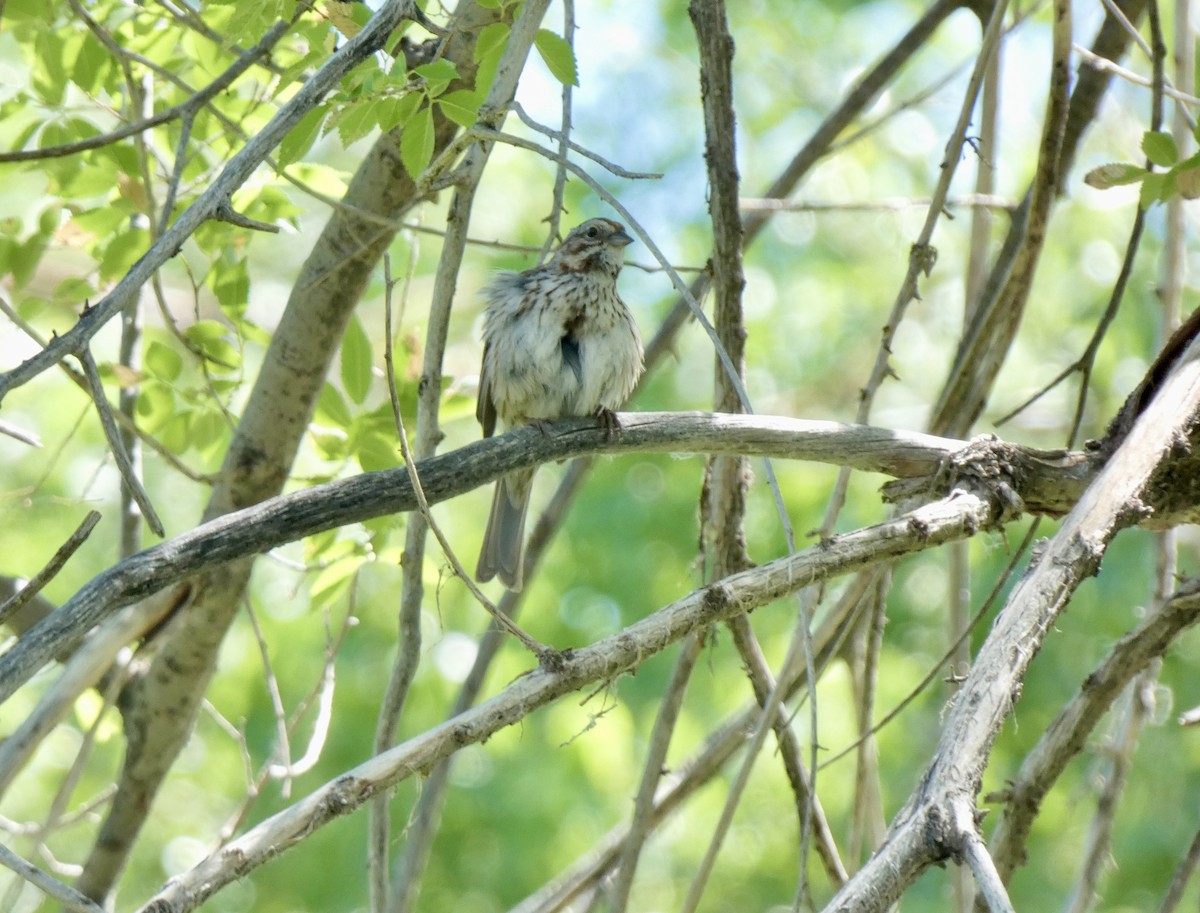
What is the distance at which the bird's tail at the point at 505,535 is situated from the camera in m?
4.98

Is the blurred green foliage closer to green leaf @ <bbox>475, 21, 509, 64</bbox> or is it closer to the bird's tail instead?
the bird's tail

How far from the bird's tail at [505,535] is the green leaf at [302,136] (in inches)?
94.2

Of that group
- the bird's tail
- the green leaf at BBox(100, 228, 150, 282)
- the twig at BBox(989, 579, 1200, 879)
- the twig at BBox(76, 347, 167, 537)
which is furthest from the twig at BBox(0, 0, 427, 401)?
the bird's tail

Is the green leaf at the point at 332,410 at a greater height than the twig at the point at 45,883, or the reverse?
the green leaf at the point at 332,410

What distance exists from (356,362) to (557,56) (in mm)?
1314

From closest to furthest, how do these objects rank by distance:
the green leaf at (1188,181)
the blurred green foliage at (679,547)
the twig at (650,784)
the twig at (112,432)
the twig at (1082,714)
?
the twig at (112,432), the green leaf at (1188,181), the twig at (1082,714), the twig at (650,784), the blurred green foliage at (679,547)

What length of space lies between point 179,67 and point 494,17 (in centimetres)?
124

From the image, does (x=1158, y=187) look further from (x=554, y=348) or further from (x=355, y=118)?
(x=554, y=348)

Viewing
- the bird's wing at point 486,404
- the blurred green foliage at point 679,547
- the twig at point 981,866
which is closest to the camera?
the twig at point 981,866

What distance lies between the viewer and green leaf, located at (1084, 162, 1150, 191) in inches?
112

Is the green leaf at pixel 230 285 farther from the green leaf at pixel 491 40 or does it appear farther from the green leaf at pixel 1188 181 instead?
the green leaf at pixel 1188 181

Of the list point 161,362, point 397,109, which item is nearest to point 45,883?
point 397,109

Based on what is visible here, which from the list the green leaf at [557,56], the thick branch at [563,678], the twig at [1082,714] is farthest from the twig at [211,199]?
the twig at [1082,714]

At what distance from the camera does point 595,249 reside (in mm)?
5027
